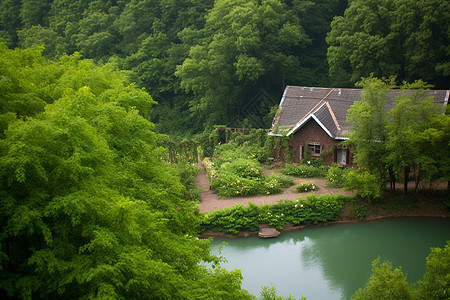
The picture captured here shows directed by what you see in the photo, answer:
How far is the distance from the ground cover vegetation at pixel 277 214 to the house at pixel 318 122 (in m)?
4.50

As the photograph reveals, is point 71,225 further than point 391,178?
No

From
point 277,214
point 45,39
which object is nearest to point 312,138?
point 277,214

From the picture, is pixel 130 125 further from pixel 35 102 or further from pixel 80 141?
pixel 80 141

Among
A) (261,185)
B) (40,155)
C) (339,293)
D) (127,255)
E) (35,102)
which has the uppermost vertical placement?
(35,102)

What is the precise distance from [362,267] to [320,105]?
1027 cm

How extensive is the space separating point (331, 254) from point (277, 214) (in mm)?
2550

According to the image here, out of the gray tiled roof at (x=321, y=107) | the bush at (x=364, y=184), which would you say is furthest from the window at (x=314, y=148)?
the bush at (x=364, y=184)

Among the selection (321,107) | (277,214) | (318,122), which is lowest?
(277,214)

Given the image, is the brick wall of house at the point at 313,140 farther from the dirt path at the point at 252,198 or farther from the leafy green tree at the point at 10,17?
the leafy green tree at the point at 10,17

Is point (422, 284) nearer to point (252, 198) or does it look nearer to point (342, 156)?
point (252, 198)

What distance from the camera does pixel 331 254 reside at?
14.8m

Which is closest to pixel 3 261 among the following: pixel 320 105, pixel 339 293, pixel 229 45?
pixel 339 293

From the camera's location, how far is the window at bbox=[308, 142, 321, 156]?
71.6ft

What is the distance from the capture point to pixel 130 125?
34.3ft
